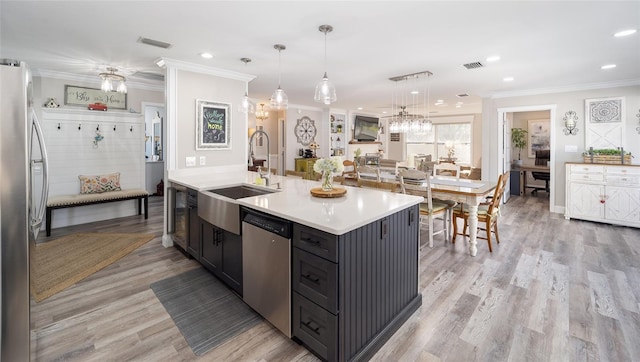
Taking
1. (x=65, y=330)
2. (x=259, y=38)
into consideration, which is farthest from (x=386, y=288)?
(x=259, y=38)

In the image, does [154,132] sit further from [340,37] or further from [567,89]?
[567,89]

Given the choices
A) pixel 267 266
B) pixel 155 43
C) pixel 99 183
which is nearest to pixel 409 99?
pixel 155 43

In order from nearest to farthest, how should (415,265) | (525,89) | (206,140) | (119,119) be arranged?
(415,265), (206,140), (119,119), (525,89)

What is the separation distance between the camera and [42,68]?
14.6 feet

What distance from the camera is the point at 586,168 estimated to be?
5145 mm

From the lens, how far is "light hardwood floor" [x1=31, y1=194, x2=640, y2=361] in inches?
77.3

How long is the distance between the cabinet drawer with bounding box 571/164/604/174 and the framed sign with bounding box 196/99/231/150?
19.3 ft

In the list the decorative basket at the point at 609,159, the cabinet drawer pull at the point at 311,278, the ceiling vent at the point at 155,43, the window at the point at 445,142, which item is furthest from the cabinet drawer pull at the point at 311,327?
the window at the point at 445,142

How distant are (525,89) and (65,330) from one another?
24.6 ft

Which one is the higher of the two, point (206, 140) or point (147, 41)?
point (147, 41)

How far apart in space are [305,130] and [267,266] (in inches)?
273

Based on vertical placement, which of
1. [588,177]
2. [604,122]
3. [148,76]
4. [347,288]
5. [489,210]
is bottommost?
[347,288]

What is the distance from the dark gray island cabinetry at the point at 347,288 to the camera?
5.71ft

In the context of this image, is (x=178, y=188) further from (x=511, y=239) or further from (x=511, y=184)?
(x=511, y=184)
